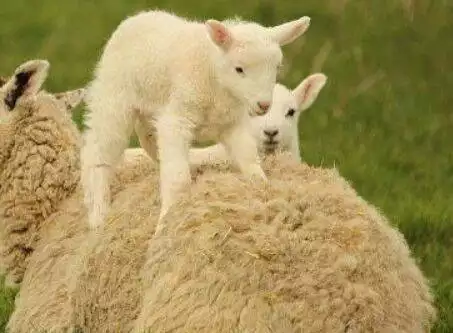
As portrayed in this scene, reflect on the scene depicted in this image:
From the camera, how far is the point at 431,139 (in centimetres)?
1328

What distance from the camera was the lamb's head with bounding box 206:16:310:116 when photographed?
6.62m

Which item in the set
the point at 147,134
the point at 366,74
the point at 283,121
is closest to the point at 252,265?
the point at 147,134

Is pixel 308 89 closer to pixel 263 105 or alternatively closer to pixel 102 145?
pixel 102 145

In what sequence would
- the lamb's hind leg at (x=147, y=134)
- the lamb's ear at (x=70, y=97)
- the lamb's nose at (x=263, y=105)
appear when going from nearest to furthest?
the lamb's nose at (x=263, y=105), the lamb's hind leg at (x=147, y=134), the lamb's ear at (x=70, y=97)

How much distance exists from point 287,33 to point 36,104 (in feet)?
5.94

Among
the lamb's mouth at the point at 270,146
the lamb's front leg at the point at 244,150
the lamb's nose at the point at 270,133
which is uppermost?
the lamb's front leg at the point at 244,150

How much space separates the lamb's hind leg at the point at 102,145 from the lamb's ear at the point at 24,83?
0.73 m

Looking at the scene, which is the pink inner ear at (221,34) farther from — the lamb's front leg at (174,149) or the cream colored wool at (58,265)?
the cream colored wool at (58,265)

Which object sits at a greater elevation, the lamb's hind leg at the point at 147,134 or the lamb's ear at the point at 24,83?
the lamb's ear at the point at 24,83

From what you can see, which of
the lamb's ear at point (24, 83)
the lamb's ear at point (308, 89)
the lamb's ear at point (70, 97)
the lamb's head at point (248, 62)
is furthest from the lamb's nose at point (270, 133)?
the lamb's head at point (248, 62)

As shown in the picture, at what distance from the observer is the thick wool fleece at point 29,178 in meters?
7.91

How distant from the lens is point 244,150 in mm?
7074

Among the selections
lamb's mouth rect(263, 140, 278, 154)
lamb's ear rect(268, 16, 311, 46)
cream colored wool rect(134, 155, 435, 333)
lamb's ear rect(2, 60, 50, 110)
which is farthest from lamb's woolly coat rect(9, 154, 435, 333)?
lamb's mouth rect(263, 140, 278, 154)

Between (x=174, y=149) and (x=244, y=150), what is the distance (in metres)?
0.42
